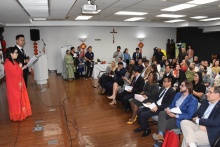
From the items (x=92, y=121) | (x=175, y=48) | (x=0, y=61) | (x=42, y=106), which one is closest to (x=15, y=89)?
(x=42, y=106)

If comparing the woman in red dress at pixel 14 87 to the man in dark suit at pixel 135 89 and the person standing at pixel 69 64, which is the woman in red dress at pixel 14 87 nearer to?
the man in dark suit at pixel 135 89

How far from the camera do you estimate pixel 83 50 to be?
10477 mm

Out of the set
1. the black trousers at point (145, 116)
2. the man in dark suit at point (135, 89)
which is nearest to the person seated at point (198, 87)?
the black trousers at point (145, 116)

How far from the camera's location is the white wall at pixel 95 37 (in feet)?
33.7

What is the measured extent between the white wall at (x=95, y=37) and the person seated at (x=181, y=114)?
27.1 ft

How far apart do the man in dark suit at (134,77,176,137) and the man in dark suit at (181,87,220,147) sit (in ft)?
2.53

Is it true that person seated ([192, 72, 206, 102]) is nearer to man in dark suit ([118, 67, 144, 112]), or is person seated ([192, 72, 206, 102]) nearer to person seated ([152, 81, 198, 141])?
person seated ([152, 81, 198, 141])

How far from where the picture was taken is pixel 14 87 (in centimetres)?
379

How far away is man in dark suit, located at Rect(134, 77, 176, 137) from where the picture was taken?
3.57 m

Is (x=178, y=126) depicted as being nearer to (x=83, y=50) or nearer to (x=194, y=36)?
(x=83, y=50)

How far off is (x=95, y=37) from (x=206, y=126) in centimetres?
908

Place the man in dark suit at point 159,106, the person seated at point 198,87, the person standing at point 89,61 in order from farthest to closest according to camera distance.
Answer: the person standing at point 89,61, the person seated at point 198,87, the man in dark suit at point 159,106

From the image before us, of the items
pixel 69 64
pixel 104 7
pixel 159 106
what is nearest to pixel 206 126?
pixel 159 106

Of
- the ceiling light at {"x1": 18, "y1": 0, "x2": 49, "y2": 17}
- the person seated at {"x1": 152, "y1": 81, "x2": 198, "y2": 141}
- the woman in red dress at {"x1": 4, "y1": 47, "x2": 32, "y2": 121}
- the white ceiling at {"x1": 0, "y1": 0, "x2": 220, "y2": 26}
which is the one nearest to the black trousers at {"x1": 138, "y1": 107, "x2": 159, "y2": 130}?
the person seated at {"x1": 152, "y1": 81, "x2": 198, "y2": 141}
